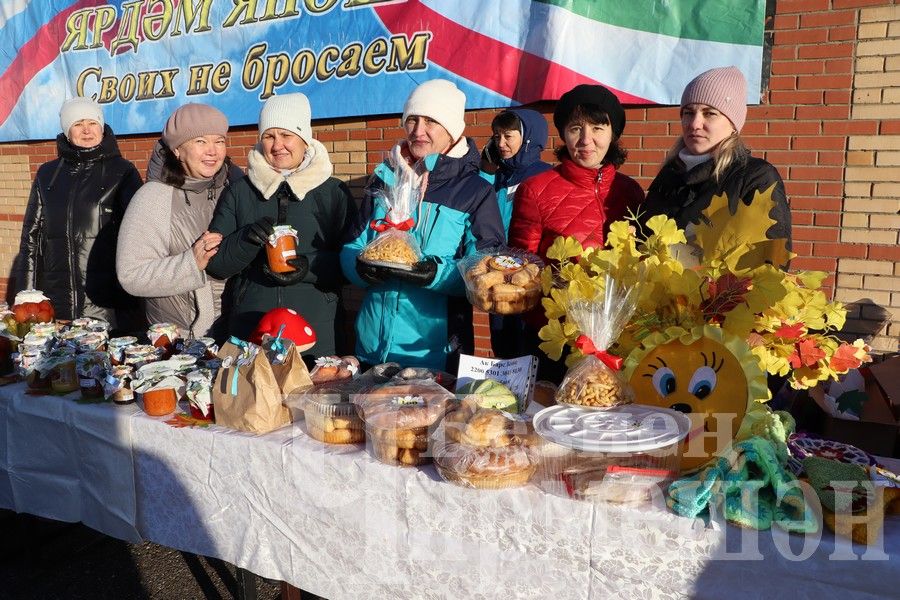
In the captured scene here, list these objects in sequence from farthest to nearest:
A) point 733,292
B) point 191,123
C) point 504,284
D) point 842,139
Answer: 1. point 842,139
2. point 191,123
3. point 504,284
4. point 733,292

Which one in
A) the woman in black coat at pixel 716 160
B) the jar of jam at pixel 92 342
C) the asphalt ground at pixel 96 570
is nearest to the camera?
the woman in black coat at pixel 716 160

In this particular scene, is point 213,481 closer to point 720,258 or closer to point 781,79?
point 720,258

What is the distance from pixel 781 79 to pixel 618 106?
1.76 m

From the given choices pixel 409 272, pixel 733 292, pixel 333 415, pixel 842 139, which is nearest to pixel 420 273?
pixel 409 272

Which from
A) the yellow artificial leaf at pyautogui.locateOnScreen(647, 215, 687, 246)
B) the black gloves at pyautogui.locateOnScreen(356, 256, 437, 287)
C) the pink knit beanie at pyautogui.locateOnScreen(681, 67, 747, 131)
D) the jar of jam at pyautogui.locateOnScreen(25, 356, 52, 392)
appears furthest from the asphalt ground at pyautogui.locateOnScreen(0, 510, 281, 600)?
the pink knit beanie at pyautogui.locateOnScreen(681, 67, 747, 131)

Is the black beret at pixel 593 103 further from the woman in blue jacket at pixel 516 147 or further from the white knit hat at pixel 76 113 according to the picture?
the white knit hat at pixel 76 113

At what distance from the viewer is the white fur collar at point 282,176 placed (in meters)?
2.91

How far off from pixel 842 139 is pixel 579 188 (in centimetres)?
203

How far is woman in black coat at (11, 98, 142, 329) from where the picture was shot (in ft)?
12.5

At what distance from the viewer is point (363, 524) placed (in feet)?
6.49

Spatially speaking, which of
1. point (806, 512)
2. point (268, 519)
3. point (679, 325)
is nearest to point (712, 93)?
point (679, 325)

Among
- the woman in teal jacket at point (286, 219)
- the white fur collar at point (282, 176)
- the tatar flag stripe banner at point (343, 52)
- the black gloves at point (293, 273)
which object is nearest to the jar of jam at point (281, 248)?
the black gloves at point (293, 273)

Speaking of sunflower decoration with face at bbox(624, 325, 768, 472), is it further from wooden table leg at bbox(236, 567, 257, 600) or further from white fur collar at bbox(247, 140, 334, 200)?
white fur collar at bbox(247, 140, 334, 200)

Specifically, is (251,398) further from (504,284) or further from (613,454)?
(613,454)
